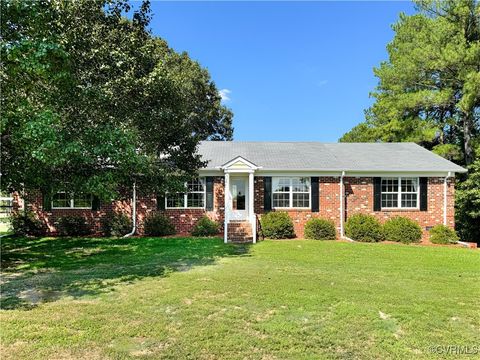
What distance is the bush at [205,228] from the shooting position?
15.0m

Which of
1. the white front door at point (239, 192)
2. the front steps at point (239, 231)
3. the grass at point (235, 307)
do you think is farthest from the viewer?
the white front door at point (239, 192)

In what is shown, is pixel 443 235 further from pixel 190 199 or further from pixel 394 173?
pixel 190 199

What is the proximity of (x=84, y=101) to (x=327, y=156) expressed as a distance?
481 inches

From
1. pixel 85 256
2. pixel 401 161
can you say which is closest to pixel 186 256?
pixel 85 256

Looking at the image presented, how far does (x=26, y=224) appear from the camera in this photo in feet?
49.9

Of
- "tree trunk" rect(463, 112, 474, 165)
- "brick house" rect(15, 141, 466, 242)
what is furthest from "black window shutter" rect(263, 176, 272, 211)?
"tree trunk" rect(463, 112, 474, 165)

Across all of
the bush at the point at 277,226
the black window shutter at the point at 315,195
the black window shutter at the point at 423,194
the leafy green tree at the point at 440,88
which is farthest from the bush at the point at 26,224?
the leafy green tree at the point at 440,88

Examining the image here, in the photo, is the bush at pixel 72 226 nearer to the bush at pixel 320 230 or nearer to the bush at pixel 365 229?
the bush at pixel 320 230

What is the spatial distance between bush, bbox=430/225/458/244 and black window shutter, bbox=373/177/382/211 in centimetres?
252

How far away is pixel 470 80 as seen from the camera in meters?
18.1

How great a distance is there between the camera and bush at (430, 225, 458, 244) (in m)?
14.7

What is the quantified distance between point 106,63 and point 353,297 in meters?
8.75

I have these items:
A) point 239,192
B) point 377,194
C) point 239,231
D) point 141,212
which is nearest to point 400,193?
point 377,194

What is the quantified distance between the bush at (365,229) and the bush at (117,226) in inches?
396
